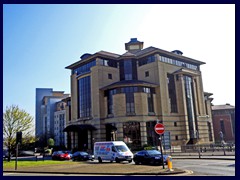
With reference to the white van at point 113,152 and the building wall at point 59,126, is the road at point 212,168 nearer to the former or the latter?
the white van at point 113,152

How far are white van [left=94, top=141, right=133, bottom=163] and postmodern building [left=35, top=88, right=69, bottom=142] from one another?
78776mm

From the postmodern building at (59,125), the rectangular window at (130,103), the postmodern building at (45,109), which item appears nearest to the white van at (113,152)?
the rectangular window at (130,103)

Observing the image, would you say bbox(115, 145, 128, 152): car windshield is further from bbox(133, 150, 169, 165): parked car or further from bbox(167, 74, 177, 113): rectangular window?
bbox(167, 74, 177, 113): rectangular window

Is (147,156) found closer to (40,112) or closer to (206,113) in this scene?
(206,113)

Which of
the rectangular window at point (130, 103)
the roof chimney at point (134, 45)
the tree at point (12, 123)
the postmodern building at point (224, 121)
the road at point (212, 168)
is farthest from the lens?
the postmodern building at point (224, 121)

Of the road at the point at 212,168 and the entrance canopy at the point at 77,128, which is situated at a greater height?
the entrance canopy at the point at 77,128

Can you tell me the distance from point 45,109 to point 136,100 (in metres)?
88.2

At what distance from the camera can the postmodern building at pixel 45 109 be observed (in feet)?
376

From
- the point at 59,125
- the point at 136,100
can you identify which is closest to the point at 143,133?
the point at 136,100

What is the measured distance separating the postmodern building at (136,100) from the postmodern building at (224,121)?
1343 centimetres

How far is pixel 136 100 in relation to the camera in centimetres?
4759

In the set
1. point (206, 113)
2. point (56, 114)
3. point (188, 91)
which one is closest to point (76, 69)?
point (188, 91)

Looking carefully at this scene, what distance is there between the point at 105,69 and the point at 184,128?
797 inches

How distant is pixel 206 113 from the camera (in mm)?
60812
